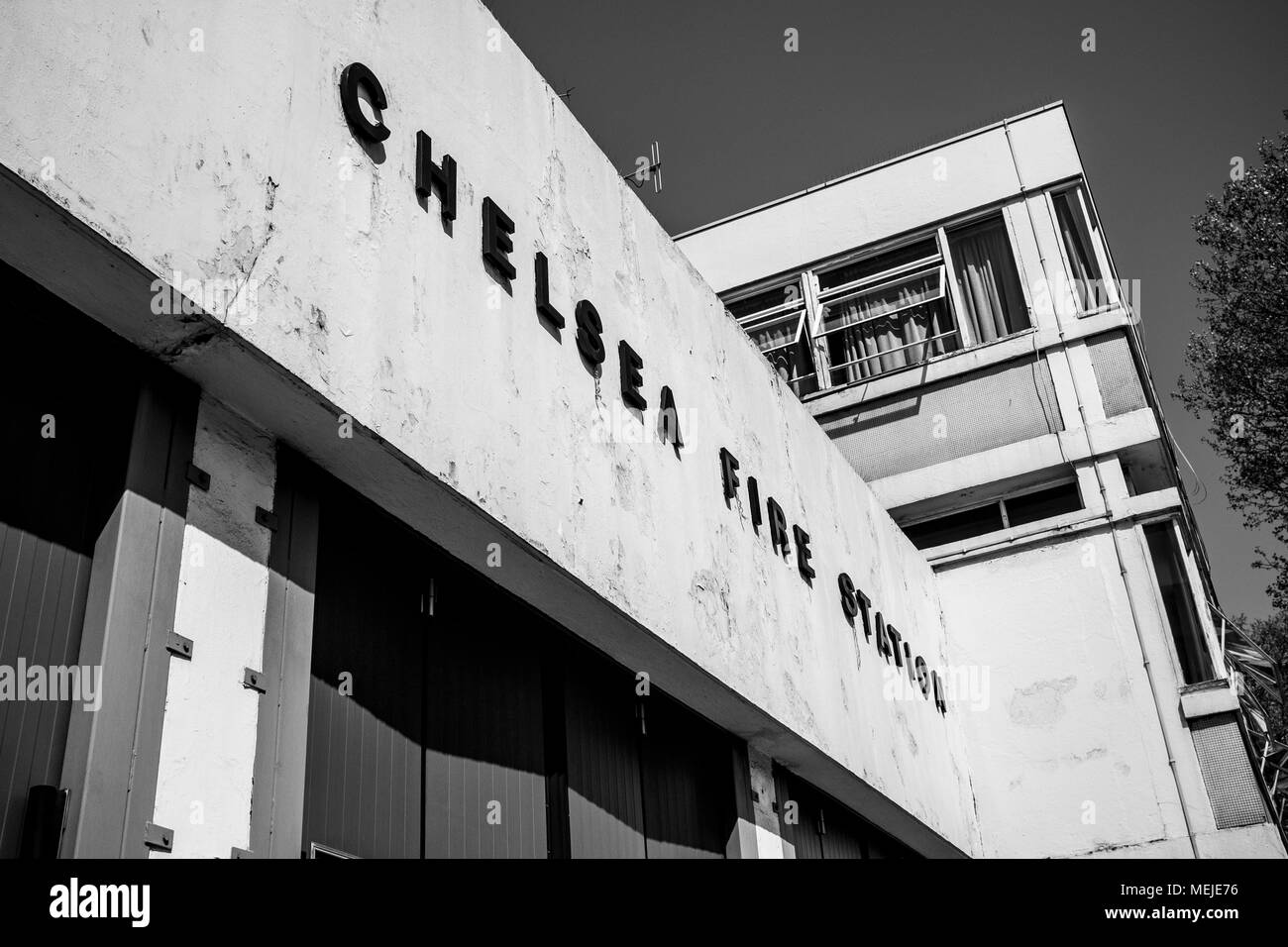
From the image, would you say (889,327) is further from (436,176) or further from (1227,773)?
(436,176)

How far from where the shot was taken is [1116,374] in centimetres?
1293

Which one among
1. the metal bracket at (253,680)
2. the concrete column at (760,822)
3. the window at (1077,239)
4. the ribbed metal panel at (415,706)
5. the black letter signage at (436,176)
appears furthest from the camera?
the window at (1077,239)

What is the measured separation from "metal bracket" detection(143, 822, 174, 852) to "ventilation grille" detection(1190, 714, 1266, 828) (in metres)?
9.79

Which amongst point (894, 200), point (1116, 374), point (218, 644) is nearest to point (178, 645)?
point (218, 644)

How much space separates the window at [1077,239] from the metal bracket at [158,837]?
1185 centimetres

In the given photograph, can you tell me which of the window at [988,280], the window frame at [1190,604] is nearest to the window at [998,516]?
the window frame at [1190,604]

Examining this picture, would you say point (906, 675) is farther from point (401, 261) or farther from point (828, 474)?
point (401, 261)

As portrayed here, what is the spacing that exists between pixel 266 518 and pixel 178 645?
67cm

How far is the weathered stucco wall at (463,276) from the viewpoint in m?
4.08

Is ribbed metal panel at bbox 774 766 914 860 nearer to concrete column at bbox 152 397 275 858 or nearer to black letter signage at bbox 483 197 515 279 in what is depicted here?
black letter signage at bbox 483 197 515 279

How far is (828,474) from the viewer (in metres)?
10.4

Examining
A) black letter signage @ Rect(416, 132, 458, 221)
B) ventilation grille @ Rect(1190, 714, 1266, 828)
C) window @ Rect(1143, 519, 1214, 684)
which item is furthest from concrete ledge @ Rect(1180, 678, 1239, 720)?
black letter signage @ Rect(416, 132, 458, 221)

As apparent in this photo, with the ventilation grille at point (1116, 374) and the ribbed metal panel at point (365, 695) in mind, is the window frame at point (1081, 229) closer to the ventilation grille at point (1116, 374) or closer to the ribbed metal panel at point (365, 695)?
the ventilation grille at point (1116, 374)
